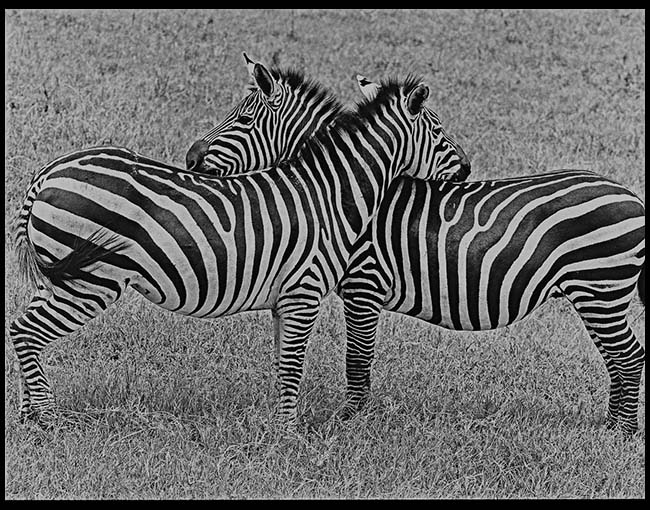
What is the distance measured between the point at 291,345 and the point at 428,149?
1.72 m

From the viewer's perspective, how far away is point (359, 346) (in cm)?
670

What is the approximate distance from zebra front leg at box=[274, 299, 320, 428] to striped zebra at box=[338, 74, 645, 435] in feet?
1.57

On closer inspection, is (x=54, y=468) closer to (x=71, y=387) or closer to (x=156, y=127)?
(x=71, y=387)

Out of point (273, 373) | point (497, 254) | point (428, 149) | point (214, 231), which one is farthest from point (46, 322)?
point (497, 254)

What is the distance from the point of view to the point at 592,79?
1536 cm

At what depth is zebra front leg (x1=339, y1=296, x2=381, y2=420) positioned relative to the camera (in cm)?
655

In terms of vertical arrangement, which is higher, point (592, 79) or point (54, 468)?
point (592, 79)

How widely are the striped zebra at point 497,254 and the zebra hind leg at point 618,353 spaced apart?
0.04 ft

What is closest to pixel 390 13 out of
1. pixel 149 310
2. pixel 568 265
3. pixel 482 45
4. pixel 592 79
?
pixel 482 45

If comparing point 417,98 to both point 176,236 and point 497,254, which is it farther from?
point 176,236

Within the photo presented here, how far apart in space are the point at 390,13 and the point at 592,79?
4.04 meters

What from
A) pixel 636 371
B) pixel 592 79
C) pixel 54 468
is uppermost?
pixel 592 79

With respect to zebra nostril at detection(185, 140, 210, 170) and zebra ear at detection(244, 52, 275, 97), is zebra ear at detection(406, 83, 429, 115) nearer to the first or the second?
zebra ear at detection(244, 52, 275, 97)

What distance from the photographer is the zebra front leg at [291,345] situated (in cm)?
620
